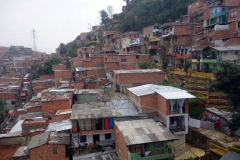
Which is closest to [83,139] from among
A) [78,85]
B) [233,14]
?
[78,85]

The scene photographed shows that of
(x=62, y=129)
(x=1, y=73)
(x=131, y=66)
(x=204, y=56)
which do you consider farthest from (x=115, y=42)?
(x=62, y=129)

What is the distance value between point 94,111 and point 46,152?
452 centimetres

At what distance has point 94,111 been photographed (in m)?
14.5

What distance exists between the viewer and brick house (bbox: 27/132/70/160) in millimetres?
12281

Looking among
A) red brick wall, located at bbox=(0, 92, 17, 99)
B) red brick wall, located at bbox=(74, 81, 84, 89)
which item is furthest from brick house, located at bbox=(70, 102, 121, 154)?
red brick wall, located at bbox=(0, 92, 17, 99)

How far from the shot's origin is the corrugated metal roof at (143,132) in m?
10.5

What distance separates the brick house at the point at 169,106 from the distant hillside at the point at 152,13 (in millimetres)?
33983

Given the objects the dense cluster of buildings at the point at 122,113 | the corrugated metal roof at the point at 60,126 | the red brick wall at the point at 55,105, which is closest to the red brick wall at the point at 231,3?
the dense cluster of buildings at the point at 122,113

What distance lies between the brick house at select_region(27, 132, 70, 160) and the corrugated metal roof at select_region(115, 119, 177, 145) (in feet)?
14.1

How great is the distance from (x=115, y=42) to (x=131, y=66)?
693 inches

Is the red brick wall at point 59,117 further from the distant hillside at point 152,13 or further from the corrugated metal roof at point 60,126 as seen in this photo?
the distant hillside at point 152,13

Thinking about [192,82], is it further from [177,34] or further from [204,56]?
[177,34]

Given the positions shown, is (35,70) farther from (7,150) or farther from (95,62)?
(7,150)

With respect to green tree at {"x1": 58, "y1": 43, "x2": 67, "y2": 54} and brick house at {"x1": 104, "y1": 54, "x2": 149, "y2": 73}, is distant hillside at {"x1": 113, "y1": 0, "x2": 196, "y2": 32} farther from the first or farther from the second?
green tree at {"x1": 58, "y1": 43, "x2": 67, "y2": 54}
